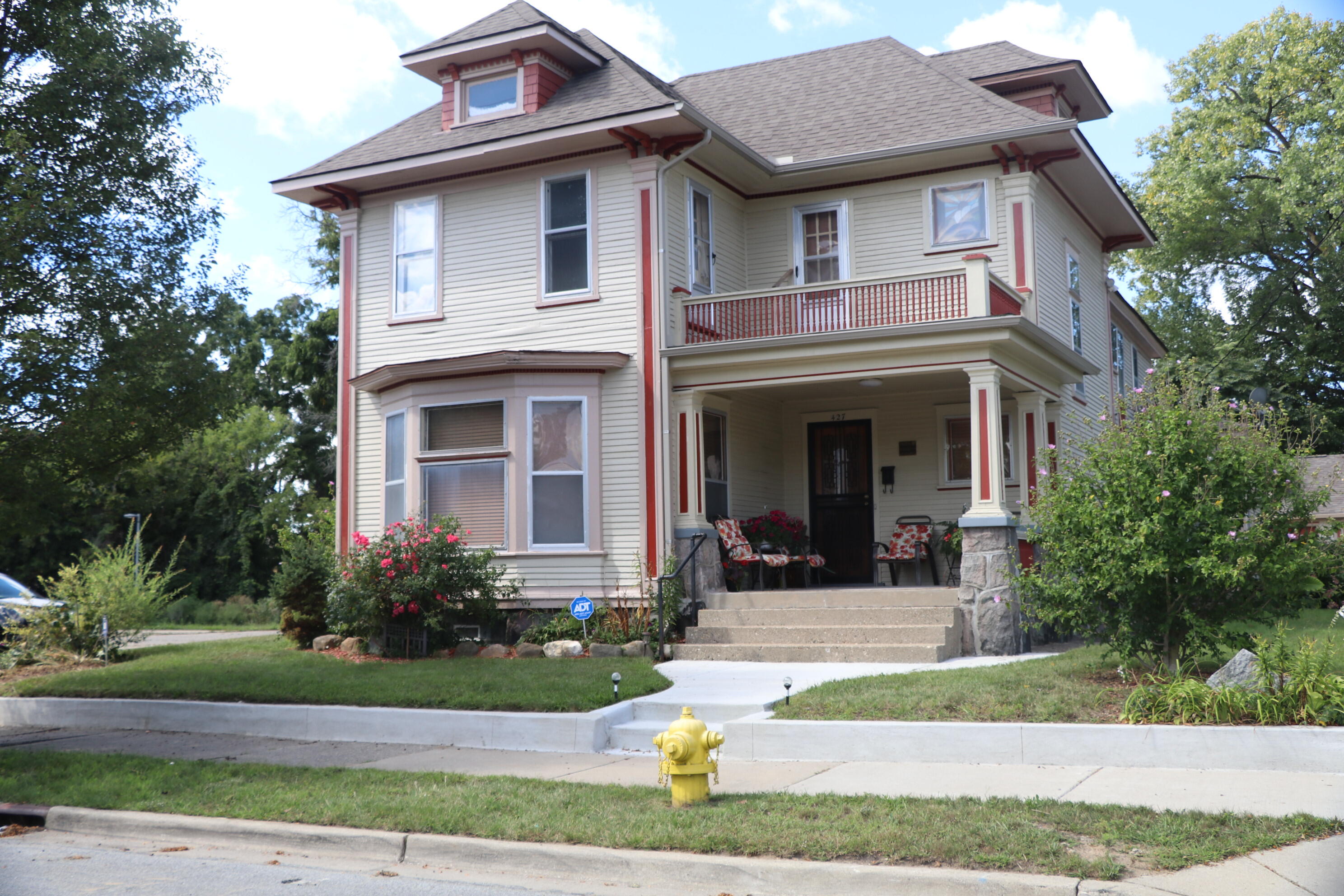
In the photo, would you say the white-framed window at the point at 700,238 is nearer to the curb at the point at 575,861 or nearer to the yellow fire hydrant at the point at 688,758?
the yellow fire hydrant at the point at 688,758

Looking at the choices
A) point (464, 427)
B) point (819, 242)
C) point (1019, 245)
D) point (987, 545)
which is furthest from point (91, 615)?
point (1019, 245)

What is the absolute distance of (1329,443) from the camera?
31.3 m

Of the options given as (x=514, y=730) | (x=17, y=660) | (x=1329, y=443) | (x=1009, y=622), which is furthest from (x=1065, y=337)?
(x=1329, y=443)

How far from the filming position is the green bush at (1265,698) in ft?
25.2

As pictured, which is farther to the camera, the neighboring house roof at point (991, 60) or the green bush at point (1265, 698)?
the neighboring house roof at point (991, 60)

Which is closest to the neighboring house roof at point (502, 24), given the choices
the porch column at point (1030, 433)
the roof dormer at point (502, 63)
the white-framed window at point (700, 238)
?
the roof dormer at point (502, 63)

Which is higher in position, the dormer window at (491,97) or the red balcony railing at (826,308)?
Answer: the dormer window at (491,97)

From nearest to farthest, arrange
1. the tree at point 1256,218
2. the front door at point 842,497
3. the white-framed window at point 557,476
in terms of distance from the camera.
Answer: the white-framed window at point 557,476 < the front door at point 842,497 < the tree at point 1256,218

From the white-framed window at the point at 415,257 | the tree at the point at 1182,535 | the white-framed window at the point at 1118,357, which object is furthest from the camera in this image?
the white-framed window at the point at 1118,357

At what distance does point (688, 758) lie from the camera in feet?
22.3

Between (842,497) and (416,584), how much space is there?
271 inches


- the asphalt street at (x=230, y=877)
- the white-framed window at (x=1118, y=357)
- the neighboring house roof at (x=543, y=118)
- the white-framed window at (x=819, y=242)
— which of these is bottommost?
the asphalt street at (x=230, y=877)

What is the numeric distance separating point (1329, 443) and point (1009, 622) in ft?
77.2

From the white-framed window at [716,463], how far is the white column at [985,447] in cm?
381
